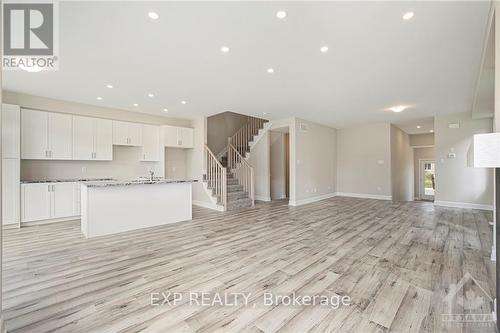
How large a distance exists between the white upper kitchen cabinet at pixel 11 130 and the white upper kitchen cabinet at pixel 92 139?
92 cm

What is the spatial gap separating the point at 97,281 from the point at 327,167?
7.68m

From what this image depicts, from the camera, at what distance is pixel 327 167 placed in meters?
8.38

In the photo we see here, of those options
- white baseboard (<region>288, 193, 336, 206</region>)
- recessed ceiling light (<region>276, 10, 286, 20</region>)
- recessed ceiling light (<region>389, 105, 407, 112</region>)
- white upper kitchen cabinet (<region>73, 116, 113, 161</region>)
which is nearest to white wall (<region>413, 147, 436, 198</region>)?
white baseboard (<region>288, 193, 336, 206</region>)

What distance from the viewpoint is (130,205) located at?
418cm

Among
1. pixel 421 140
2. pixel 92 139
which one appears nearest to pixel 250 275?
pixel 92 139

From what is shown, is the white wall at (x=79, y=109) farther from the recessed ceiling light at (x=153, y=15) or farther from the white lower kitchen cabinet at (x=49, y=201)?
the recessed ceiling light at (x=153, y=15)

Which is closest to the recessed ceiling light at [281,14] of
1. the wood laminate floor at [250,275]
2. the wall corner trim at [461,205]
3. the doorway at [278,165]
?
the wood laminate floor at [250,275]

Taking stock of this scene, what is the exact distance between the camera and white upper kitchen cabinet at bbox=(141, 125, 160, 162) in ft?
20.4

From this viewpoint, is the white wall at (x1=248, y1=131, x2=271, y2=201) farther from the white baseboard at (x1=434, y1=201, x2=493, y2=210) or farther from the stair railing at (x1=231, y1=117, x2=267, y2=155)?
the white baseboard at (x1=434, y1=201, x2=493, y2=210)

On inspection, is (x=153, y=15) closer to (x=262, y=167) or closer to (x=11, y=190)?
(x=11, y=190)

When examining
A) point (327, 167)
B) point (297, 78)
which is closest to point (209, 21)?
point (297, 78)

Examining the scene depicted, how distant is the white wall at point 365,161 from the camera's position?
25.1 feet

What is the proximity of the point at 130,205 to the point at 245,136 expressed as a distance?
5.01 m

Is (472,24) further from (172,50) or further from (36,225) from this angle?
(36,225)
